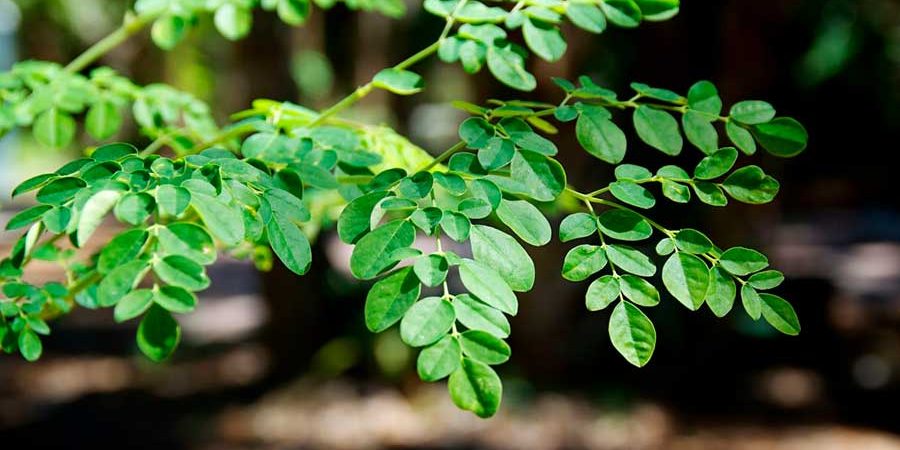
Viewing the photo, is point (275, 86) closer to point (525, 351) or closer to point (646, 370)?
point (525, 351)

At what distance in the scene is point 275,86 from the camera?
4.20 meters

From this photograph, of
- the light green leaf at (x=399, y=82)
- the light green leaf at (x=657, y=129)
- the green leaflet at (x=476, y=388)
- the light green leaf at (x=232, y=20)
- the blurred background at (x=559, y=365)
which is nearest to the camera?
the green leaflet at (x=476, y=388)

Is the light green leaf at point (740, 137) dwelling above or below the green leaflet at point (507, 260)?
above

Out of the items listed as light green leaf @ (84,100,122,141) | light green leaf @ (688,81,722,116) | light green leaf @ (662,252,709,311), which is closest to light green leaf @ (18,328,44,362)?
light green leaf @ (84,100,122,141)

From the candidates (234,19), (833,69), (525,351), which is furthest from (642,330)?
(833,69)

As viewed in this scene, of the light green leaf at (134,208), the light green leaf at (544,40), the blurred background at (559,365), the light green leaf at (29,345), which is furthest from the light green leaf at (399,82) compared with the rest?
the blurred background at (559,365)

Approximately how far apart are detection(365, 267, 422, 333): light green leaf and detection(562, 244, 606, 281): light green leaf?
0.15m

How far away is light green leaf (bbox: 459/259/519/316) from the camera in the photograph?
2.26 ft

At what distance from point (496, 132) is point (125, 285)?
1.26 ft

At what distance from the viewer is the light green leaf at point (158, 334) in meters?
0.72

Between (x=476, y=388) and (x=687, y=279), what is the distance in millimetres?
229

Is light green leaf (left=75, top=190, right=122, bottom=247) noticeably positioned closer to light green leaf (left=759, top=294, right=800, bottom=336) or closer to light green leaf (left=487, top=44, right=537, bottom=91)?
light green leaf (left=487, top=44, right=537, bottom=91)

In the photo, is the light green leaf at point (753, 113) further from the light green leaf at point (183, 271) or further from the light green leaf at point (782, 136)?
the light green leaf at point (183, 271)

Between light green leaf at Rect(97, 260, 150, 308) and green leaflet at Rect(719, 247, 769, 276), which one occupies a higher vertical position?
green leaflet at Rect(719, 247, 769, 276)
